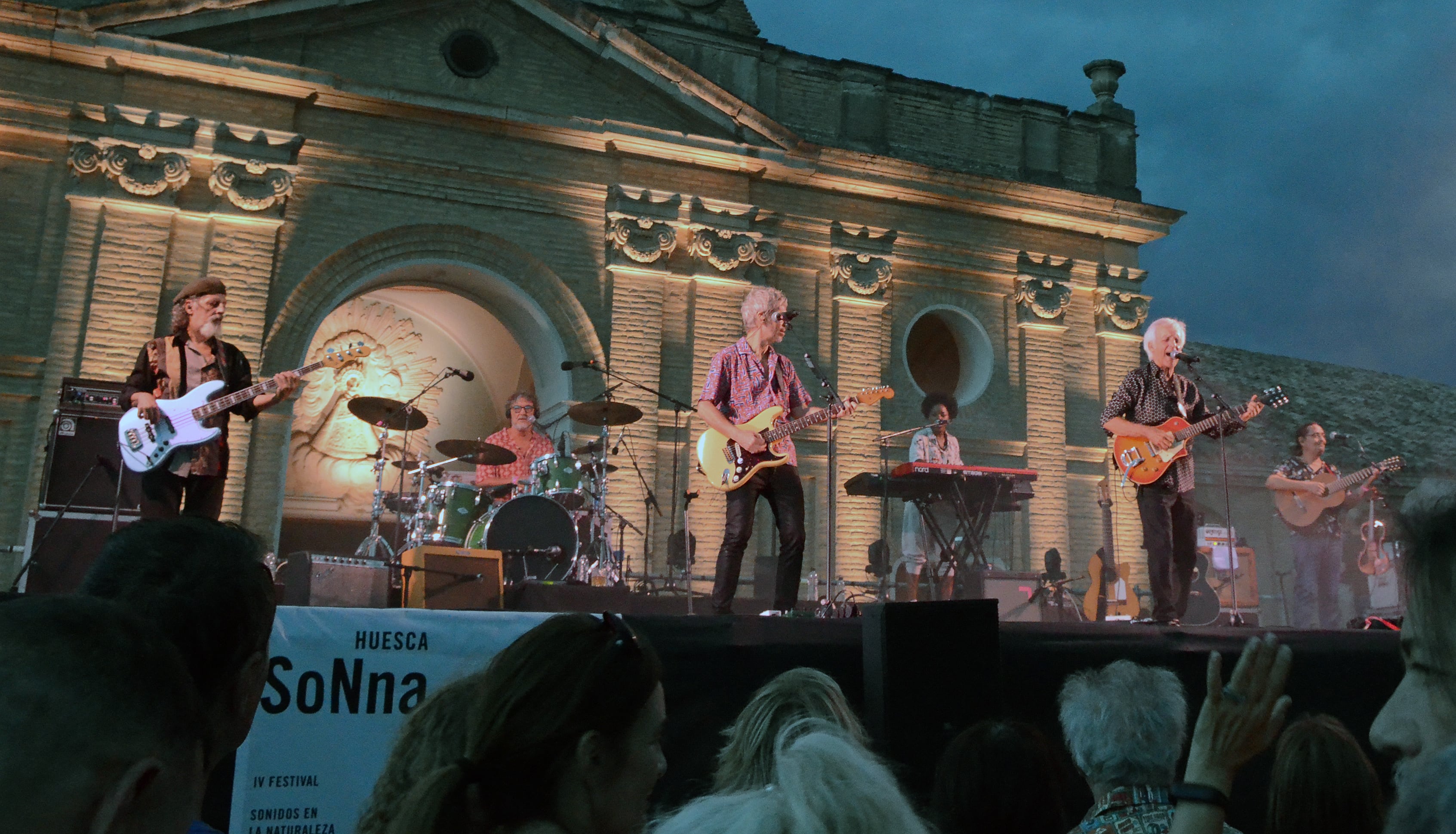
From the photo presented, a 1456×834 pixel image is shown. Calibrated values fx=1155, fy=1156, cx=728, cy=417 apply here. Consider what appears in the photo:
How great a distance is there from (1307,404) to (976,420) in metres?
15.0

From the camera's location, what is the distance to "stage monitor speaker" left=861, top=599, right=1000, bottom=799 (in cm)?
502

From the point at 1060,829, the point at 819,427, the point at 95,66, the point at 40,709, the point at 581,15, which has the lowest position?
the point at 1060,829

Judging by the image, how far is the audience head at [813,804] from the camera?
169 centimetres

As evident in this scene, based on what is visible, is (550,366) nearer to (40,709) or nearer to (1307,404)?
(40,709)

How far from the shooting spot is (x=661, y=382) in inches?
633

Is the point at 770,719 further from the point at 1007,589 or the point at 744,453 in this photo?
the point at 1007,589

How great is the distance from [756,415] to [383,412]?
594 centimetres

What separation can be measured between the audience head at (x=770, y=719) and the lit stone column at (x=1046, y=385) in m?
14.9

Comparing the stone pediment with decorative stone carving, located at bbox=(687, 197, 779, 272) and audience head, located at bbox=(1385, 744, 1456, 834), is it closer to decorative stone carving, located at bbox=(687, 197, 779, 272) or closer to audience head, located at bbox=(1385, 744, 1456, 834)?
decorative stone carving, located at bbox=(687, 197, 779, 272)

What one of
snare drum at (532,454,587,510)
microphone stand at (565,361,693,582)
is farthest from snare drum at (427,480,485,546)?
microphone stand at (565,361,693,582)

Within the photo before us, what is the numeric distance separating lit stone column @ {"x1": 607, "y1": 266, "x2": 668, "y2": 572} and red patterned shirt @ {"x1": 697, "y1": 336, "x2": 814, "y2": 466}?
7083 mm

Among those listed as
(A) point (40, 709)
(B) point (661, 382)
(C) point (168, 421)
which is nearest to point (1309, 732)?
(A) point (40, 709)

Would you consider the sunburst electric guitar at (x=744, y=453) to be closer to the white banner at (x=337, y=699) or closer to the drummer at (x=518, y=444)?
the white banner at (x=337, y=699)

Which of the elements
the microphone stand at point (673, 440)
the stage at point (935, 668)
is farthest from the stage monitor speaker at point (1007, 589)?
the stage at point (935, 668)
